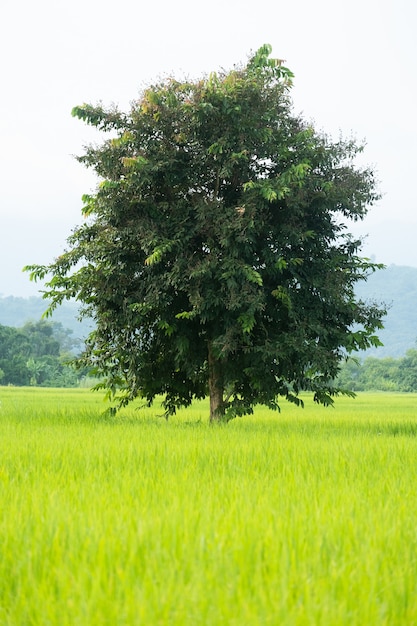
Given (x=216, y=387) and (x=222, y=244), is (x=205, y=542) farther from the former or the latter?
(x=216, y=387)

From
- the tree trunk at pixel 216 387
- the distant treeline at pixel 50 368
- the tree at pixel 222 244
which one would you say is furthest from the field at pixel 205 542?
the distant treeline at pixel 50 368

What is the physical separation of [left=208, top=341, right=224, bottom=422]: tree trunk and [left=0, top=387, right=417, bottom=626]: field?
8195 mm

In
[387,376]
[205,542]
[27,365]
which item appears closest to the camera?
[205,542]

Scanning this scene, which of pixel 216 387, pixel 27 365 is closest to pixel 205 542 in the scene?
pixel 216 387

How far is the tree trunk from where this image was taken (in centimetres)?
1773

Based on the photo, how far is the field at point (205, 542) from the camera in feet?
12.2

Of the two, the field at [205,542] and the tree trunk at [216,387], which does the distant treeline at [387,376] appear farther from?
the field at [205,542]

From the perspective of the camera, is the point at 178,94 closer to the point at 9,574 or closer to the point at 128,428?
the point at 128,428

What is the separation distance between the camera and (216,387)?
18.0 m

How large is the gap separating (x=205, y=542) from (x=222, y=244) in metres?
11.0

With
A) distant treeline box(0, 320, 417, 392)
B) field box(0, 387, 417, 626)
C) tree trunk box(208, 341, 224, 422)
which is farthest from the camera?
distant treeline box(0, 320, 417, 392)

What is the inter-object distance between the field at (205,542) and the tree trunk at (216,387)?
8195 mm

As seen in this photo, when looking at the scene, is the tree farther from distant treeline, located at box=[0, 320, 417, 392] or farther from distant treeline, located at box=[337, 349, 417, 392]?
distant treeline, located at box=[337, 349, 417, 392]

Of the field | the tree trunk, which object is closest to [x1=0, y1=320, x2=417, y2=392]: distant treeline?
the tree trunk
